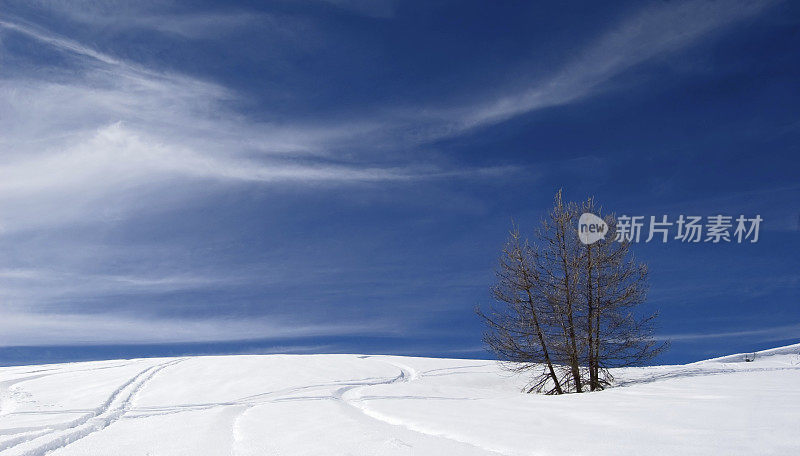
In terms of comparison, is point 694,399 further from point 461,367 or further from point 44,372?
point 44,372

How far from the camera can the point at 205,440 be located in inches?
303

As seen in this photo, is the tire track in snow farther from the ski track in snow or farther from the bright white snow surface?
the ski track in snow

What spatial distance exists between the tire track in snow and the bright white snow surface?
0.03 metres

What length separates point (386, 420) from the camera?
27.5 ft

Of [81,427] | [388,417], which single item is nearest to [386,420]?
[388,417]

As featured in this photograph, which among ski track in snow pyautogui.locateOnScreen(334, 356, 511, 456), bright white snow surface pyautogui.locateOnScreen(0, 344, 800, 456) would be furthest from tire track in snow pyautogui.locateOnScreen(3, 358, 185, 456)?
ski track in snow pyautogui.locateOnScreen(334, 356, 511, 456)

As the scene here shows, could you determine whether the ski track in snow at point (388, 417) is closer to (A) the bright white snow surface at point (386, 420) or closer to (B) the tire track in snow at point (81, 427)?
(A) the bright white snow surface at point (386, 420)

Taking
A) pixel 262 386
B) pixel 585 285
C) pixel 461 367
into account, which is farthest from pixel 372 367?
pixel 585 285

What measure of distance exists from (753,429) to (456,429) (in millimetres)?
3115

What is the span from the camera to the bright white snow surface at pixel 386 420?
534 cm

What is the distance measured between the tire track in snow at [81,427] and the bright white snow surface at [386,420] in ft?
0.10

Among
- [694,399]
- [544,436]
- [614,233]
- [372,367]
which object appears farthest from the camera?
[372,367]

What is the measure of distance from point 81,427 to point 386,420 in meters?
5.75

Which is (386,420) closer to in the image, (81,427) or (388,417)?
(388,417)
